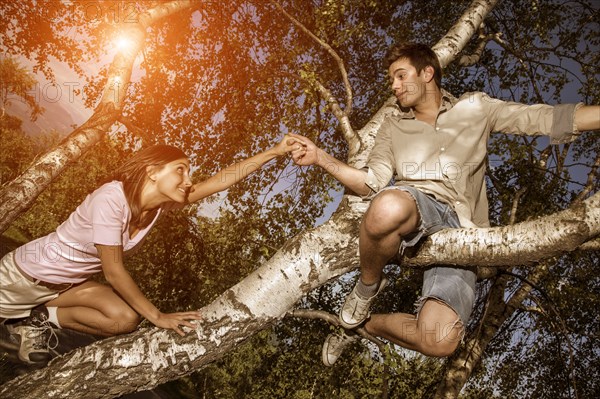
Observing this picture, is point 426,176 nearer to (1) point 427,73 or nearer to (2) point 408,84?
(2) point 408,84

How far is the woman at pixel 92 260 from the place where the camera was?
3279 mm

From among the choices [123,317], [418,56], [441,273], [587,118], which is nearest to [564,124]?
[587,118]

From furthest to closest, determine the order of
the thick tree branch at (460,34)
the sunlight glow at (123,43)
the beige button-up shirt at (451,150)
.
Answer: the sunlight glow at (123,43)
the thick tree branch at (460,34)
the beige button-up shirt at (451,150)

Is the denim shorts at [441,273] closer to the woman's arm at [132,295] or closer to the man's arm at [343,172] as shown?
the man's arm at [343,172]

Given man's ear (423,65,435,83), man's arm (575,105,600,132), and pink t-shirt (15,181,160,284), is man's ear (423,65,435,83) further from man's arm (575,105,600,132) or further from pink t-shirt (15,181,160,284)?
pink t-shirt (15,181,160,284)

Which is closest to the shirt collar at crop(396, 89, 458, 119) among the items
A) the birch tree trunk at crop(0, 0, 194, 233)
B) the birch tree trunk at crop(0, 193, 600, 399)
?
the birch tree trunk at crop(0, 193, 600, 399)

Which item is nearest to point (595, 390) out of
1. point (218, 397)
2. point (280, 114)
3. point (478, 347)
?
point (478, 347)

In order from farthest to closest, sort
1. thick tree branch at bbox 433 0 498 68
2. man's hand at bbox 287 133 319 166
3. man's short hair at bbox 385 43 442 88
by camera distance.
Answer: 1. thick tree branch at bbox 433 0 498 68
2. man's short hair at bbox 385 43 442 88
3. man's hand at bbox 287 133 319 166

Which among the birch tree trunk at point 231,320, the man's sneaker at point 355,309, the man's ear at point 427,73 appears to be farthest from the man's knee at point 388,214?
the man's ear at point 427,73

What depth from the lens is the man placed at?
9.84 feet

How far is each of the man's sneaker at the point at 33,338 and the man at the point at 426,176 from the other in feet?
8.97

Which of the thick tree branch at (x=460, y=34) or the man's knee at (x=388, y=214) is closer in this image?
the man's knee at (x=388, y=214)

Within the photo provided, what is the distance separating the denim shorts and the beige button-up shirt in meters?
0.18

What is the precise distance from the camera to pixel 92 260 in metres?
3.60
